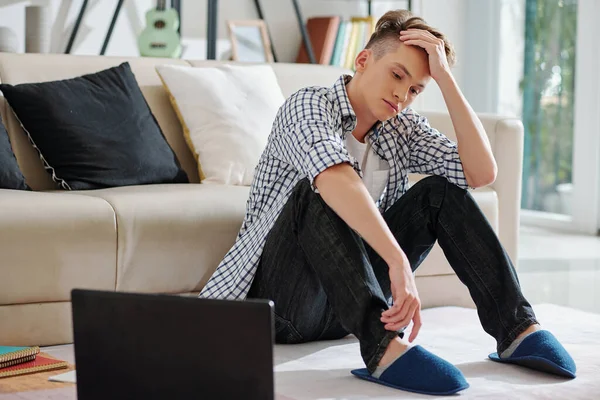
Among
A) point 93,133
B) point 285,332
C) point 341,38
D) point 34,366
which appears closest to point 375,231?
point 285,332

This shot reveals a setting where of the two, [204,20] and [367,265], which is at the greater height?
[204,20]

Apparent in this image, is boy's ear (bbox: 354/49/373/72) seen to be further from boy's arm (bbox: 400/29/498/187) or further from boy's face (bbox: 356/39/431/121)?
boy's arm (bbox: 400/29/498/187)

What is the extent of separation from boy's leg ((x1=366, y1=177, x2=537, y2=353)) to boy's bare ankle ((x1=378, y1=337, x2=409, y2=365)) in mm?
283

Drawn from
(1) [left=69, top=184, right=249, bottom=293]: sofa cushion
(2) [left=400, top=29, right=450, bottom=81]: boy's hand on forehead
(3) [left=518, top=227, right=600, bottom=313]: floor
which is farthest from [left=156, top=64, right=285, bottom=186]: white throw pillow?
(3) [left=518, top=227, right=600, bottom=313]: floor

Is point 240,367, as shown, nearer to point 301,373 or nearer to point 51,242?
point 301,373

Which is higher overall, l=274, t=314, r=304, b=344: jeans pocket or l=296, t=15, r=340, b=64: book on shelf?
l=296, t=15, r=340, b=64: book on shelf

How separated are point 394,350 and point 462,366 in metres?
0.33

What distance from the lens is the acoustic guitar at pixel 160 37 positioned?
4020 mm

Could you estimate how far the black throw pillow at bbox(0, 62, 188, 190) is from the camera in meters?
2.75

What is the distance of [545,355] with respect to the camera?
203 cm

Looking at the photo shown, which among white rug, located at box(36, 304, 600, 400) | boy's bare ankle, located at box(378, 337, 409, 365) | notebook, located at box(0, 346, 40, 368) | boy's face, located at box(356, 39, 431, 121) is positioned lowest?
white rug, located at box(36, 304, 600, 400)

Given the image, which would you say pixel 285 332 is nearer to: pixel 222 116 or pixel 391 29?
pixel 391 29

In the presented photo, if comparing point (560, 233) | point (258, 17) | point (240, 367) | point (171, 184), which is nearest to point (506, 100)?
point (560, 233)

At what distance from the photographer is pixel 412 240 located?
Result: 2.21 meters
